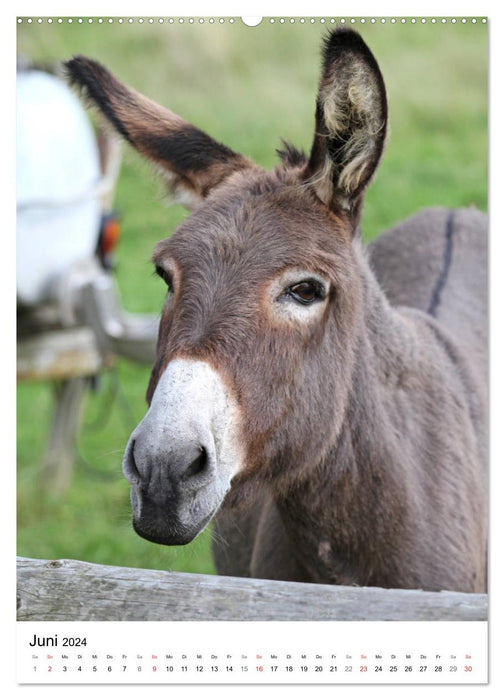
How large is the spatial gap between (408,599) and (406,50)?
7.27ft

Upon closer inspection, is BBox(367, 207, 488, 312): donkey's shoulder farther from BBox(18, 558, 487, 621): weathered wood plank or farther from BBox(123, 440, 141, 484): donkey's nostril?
BBox(123, 440, 141, 484): donkey's nostril

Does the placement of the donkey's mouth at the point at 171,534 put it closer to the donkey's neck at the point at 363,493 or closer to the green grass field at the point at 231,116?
the green grass field at the point at 231,116

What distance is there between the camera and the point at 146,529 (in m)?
2.07

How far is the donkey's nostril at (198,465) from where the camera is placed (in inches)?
78.7

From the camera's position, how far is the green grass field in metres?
3.10

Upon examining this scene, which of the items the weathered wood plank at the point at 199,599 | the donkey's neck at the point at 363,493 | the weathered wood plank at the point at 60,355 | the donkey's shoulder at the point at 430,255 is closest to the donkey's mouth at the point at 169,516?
the weathered wood plank at the point at 199,599

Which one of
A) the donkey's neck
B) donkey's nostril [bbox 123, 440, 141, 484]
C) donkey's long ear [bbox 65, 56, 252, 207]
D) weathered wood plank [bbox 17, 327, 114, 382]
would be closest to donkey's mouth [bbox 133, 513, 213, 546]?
donkey's nostril [bbox 123, 440, 141, 484]

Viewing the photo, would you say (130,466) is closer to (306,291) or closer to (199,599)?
(199,599)

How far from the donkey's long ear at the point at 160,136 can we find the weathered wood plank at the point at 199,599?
128 centimetres

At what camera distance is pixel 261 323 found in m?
2.26

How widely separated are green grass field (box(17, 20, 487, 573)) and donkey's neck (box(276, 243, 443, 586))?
1.18 ft

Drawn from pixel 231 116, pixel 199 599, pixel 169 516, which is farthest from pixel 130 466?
pixel 231 116

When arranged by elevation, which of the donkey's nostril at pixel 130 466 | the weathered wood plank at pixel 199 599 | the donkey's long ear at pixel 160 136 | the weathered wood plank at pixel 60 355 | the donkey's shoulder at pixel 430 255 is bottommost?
the weathered wood plank at pixel 199 599
